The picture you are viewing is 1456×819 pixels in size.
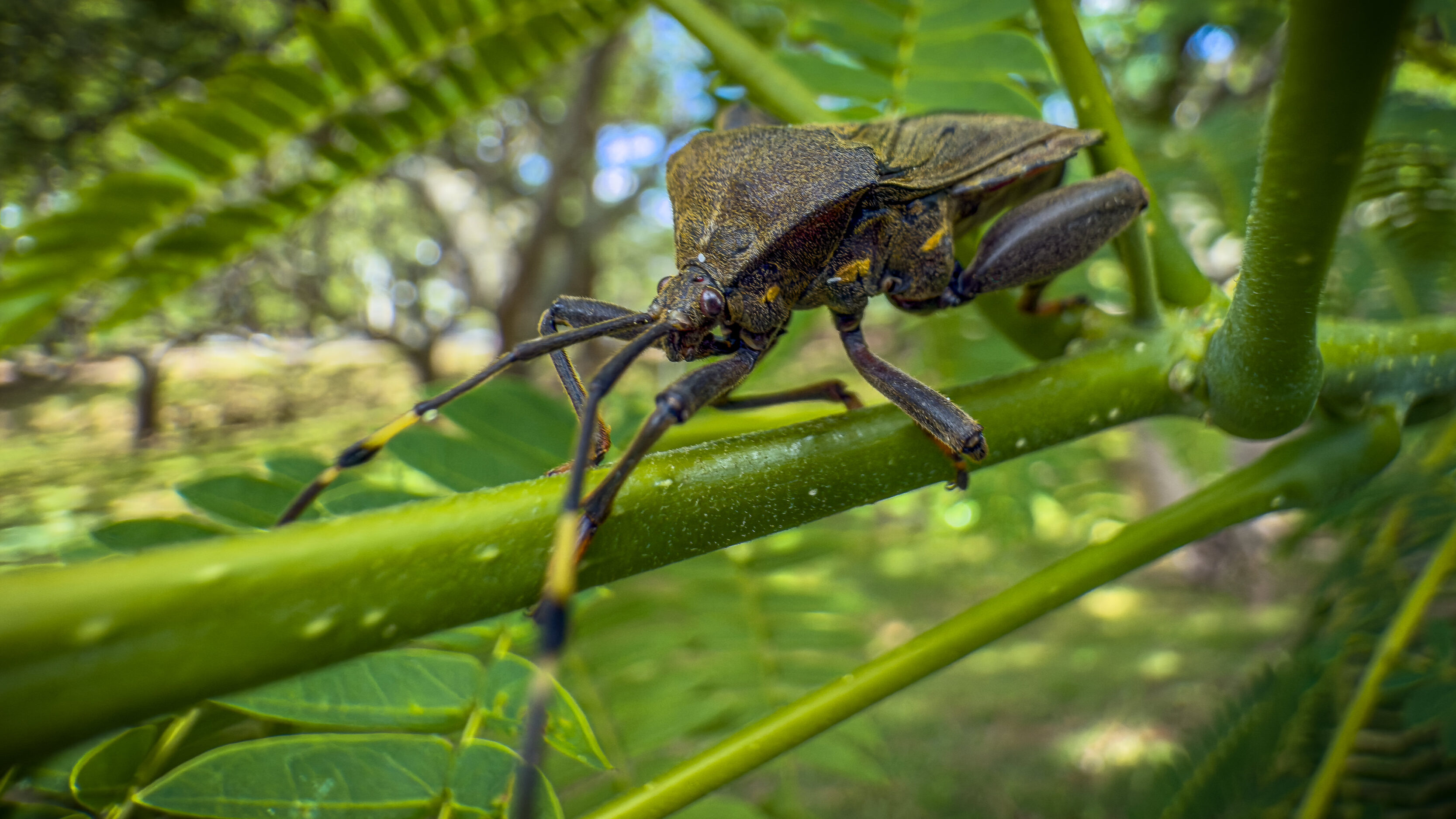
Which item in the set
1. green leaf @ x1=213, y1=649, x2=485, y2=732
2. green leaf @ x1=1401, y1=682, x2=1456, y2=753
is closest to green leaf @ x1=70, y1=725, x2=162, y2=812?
green leaf @ x1=213, y1=649, x2=485, y2=732

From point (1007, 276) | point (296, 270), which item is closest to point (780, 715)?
point (1007, 276)

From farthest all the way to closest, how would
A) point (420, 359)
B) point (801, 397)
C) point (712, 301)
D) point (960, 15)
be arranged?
point (420, 359) → point (960, 15) → point (801, 397) → point (712, 301)

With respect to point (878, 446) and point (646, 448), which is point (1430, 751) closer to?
point (878, 446)

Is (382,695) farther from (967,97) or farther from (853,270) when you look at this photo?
(967,97)

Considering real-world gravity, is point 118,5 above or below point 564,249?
above

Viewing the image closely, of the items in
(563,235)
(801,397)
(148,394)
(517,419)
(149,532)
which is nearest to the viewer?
(149,532)

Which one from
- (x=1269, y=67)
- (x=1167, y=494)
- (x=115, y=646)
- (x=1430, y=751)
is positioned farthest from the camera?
(x=1167, y=494)

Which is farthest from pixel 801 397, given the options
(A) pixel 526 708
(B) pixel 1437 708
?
(B) pixel 1437 708

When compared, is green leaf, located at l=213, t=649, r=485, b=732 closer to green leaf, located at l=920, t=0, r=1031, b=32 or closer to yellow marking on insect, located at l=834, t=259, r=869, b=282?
yellow marking on insect, located at l=834, t=259, r=869, b=282
